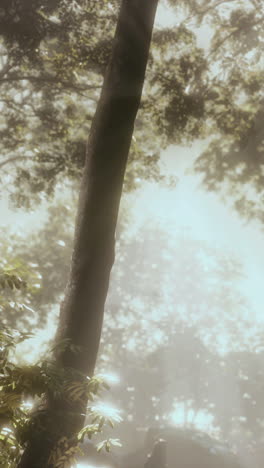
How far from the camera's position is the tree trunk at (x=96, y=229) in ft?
10.7

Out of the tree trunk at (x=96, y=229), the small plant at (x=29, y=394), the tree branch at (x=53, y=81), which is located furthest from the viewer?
the tree branch at (x=53, y=81)

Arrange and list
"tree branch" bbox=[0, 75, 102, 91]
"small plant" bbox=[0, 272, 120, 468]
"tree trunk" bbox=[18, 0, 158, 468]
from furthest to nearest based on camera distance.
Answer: "tree branch" bbox=[0, 75, 102, 91] → "tree trunk" bbox=[18, 0, 158, 468] → "small plant" bbox=[0, 272, 120, 468]

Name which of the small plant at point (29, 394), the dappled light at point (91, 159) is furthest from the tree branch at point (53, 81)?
the small plant at point (29, 394)

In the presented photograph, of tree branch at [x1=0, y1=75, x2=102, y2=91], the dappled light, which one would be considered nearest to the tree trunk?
the dappled light

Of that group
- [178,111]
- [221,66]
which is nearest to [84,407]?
[178,111]

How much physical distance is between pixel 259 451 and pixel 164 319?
836 inches

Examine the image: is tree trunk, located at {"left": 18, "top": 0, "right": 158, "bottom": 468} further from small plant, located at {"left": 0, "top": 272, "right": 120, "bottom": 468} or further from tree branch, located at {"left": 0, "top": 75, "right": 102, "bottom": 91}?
tree branch, located at {"left": 0, "top": 75, "right": 102, "bottom": 91}

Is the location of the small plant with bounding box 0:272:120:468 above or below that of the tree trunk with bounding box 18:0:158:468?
below

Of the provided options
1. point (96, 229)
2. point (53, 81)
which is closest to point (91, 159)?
point (96, 229)

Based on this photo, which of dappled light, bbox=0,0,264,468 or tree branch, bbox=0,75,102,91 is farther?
tree branch, bbox=0,75,102,91

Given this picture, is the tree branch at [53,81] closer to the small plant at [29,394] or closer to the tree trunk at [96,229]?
the tree trunk at [96,229]

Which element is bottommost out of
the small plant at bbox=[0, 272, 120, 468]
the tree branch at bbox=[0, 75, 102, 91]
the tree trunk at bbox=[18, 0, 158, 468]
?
the small plant at bbox=[0, 272, 120, 468]

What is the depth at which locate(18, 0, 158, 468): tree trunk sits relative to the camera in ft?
10.7

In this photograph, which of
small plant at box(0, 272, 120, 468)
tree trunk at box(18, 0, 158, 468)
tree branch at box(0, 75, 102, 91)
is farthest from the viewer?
tree branch at box(0, 75, 102, 91)
